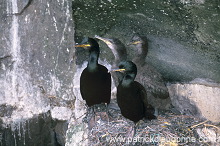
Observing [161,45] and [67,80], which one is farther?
[67,80]

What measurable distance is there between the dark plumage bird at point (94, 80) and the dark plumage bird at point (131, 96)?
0.38 meters

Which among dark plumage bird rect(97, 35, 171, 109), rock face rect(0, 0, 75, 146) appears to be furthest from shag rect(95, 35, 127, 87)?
rock face rect(0, 0, 75, 146)

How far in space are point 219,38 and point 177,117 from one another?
4.68 feet

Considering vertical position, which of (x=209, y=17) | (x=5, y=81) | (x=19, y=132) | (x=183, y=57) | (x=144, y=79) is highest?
(x=209, y=17)

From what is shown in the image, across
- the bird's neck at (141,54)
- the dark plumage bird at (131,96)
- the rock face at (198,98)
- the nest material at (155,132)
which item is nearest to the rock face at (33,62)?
the bird's neck at (141,54)

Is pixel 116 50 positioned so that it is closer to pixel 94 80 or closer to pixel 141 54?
pixel 141 54

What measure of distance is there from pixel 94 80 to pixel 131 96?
2.05 ft

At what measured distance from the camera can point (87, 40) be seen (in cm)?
490

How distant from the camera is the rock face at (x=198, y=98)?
15.9 feet

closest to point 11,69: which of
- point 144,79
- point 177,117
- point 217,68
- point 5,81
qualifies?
point 5,81

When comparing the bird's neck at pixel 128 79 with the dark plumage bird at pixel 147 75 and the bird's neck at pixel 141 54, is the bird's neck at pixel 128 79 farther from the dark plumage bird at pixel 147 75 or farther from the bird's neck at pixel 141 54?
the bird's neck at pixel 141 54

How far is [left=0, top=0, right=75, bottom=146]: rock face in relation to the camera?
5.54m

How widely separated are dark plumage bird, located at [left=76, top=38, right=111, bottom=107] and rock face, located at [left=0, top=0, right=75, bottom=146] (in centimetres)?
63

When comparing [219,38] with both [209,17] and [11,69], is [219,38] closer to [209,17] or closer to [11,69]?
[209,17]
